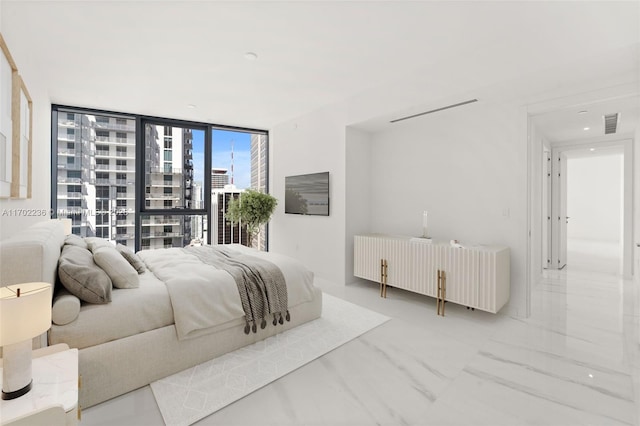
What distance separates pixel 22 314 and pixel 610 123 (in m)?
5.67

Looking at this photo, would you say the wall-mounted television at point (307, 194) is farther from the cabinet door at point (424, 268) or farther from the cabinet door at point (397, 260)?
the cabinet door at point (424, 268)

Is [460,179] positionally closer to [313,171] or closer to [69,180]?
[313,171]

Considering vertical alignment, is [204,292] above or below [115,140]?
below

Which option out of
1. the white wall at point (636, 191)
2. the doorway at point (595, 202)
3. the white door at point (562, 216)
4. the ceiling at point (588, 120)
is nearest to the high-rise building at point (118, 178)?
the ceiling at point (588, 120)

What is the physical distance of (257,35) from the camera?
2602mm

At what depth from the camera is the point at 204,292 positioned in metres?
2.20

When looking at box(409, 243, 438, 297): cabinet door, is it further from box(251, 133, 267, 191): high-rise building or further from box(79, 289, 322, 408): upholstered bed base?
box(251, 133, 267, 191): high-rise building

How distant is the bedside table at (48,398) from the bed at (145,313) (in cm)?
32

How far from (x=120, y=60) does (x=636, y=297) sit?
6.46 metres

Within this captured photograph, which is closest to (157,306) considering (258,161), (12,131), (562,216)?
(12,131)

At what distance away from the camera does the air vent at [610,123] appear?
11.3 feet

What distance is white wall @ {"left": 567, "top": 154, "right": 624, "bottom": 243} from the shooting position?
8.18 meters

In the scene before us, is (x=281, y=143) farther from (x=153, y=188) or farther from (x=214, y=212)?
(x=153, y=188)

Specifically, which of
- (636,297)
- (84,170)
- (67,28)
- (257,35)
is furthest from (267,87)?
(636,297)
